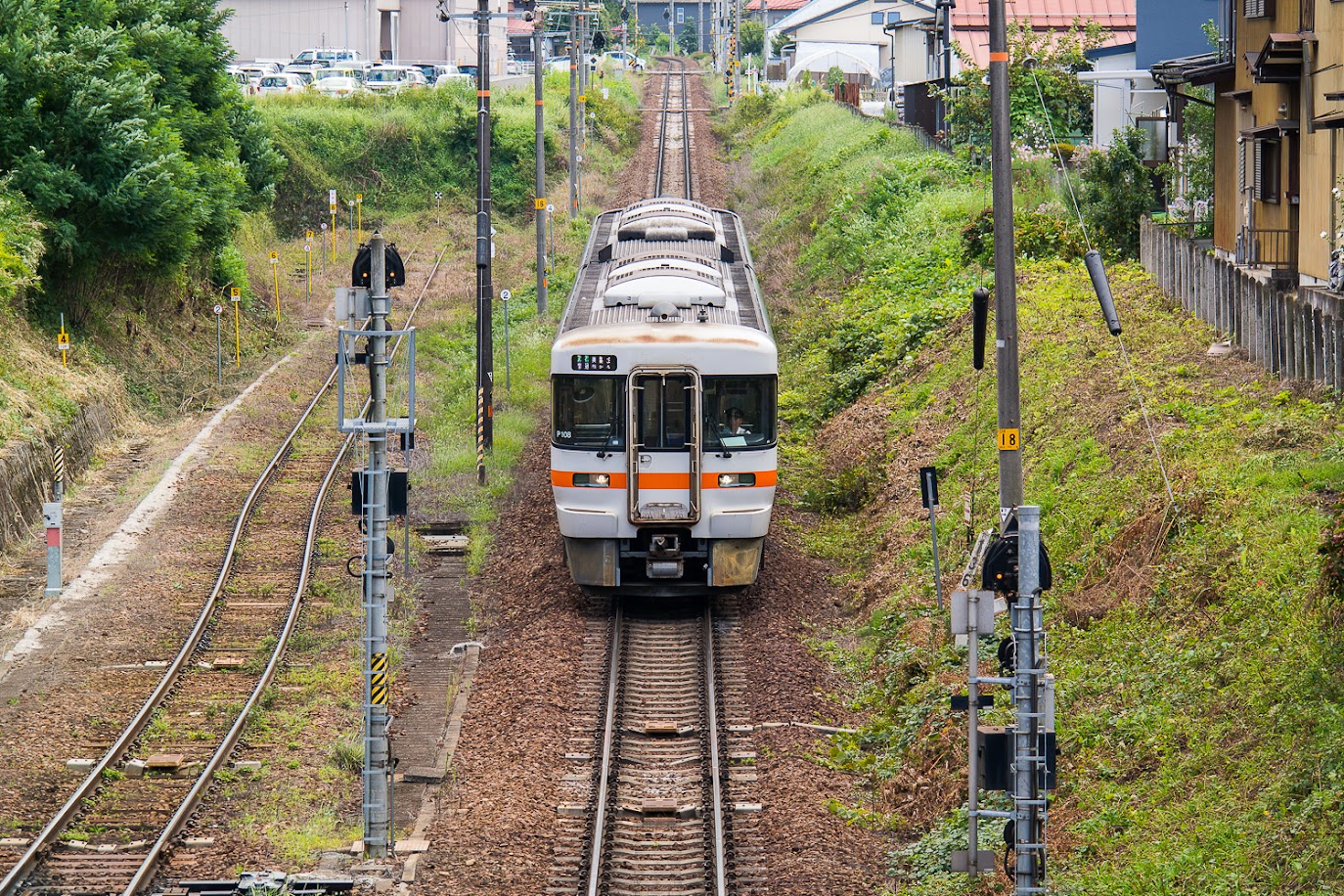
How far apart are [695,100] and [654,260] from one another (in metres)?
56.8

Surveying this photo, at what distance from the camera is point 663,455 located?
15430 millimetres

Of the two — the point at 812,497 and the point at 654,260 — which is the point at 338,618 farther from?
the point at 812,497

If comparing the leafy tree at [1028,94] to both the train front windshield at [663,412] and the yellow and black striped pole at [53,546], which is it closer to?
the train front windshield at [663,412]

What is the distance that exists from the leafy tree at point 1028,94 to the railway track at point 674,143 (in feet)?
35.8

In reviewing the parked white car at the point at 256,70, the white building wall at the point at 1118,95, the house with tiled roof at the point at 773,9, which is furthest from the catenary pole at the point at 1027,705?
the house with tiled roof at the point at 773,9

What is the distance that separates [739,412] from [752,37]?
89506 mm

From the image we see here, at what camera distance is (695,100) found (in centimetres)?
7325

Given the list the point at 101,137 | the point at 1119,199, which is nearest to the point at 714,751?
the point at 1119,199

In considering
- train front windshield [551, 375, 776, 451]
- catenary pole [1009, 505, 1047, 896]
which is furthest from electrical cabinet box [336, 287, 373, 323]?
catenary pole [1009, 505, 1047, 896]

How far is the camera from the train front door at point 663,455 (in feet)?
50.6

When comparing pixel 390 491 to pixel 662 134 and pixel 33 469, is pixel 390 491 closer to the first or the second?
pixel 33 469

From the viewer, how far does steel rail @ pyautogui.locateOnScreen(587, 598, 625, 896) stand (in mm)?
10898

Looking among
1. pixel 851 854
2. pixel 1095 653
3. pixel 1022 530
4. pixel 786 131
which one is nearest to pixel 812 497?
pixel 1095 653

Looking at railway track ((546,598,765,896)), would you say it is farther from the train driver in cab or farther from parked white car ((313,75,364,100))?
parked white car ((313,75,364,100))
